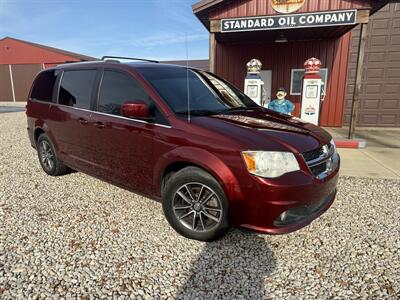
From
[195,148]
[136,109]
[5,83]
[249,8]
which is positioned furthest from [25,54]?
[195,148]

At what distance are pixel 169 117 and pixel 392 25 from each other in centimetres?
1015

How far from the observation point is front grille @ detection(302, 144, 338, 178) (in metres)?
2.72

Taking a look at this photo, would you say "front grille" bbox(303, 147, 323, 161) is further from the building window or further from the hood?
the building window

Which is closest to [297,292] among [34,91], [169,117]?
[169,117]

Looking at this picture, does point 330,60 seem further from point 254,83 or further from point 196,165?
point 196,165

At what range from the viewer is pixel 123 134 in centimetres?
339

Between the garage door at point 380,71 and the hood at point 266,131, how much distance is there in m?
8.32

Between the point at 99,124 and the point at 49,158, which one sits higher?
the point at 99,124

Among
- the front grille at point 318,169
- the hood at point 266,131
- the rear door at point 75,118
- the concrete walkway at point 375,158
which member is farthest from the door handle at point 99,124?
the concrete walkway at point 375,158

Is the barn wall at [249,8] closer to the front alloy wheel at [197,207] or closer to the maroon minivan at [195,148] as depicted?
the maroon minivan at [195,148]

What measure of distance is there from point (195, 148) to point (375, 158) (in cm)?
525

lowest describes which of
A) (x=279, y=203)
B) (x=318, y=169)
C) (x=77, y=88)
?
(x=279, y=203)

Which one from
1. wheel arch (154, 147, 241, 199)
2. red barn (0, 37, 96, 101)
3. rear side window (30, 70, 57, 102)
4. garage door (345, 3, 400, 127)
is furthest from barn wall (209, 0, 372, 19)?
red barn (0, 37, 96, 101)

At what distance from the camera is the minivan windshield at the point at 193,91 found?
3.22 meters
